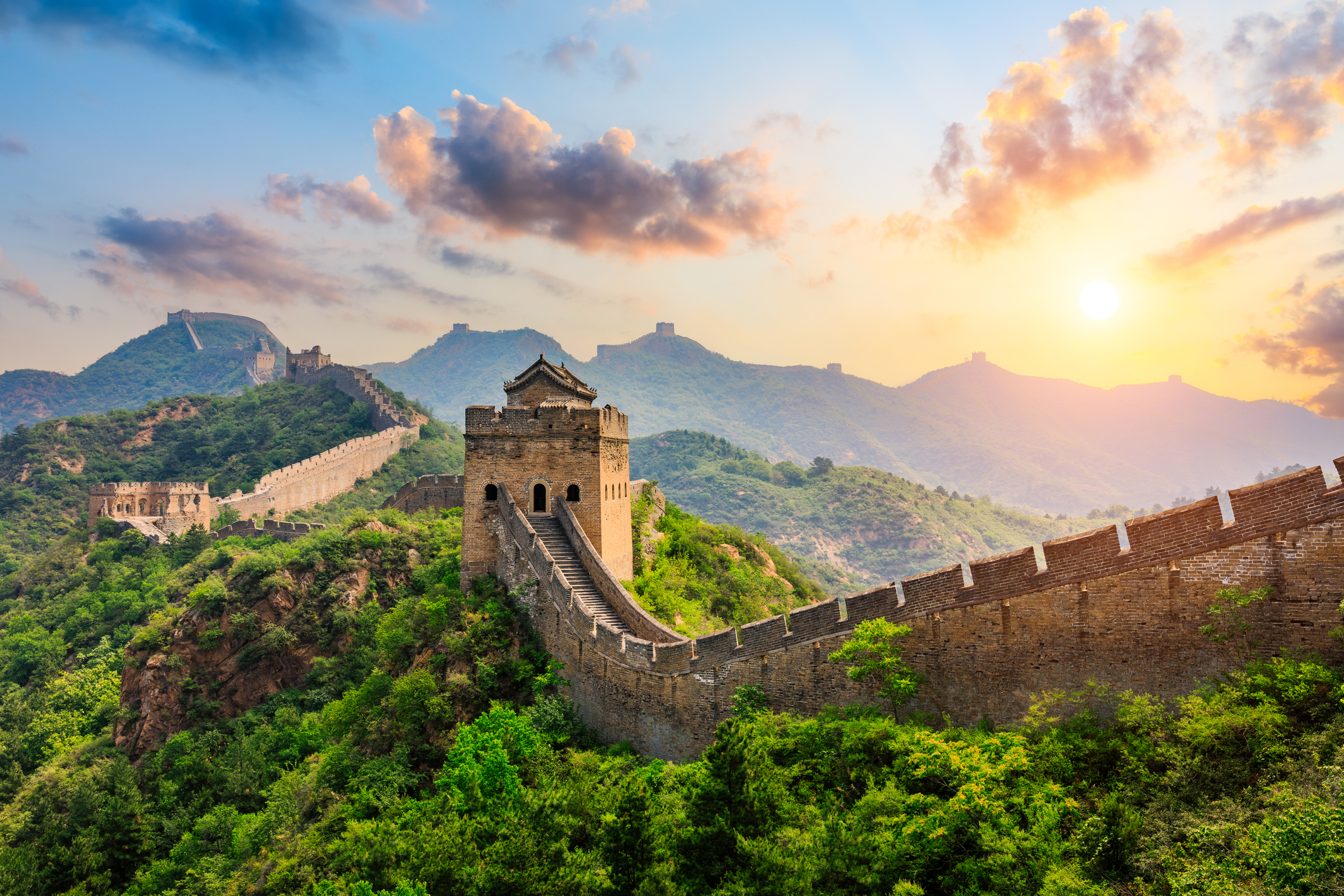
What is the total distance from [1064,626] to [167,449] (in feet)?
270

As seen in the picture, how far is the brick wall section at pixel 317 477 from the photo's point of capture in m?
51.4

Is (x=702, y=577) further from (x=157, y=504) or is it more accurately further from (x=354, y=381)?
(x=354, y=381)

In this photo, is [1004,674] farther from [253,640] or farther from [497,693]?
[253,640]

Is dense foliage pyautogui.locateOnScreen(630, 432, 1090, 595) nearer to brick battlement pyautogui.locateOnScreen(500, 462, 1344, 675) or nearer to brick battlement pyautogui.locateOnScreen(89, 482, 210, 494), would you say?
brick battlement pyautogui.locateOnScreen(89, 482, 210, 494)

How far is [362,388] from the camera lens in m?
69.4

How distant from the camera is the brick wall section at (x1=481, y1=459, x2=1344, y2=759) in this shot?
8.51m

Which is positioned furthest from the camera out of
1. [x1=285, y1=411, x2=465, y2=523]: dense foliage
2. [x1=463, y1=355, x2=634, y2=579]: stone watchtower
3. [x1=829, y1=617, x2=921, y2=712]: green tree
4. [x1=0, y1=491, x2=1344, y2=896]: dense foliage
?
[x1=285, y1=411, x2=465, y2=523]: dense foliage

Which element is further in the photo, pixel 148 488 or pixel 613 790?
pixel 148 488

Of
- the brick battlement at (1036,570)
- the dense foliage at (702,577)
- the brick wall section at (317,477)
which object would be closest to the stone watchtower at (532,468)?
the dense foliage at (702,577)

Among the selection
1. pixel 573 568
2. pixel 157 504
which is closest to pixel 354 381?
Answer: pixel 157 504

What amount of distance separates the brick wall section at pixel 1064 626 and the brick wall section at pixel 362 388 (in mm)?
57716

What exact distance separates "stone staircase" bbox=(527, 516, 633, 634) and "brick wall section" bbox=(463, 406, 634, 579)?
2.68ft

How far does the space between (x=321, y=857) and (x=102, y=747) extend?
68.2ft

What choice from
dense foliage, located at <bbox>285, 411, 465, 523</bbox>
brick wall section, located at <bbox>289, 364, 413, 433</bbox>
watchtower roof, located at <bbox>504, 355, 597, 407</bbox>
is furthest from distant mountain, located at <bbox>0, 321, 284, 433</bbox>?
watchtower roof, located at <bbox>504, 355, 597, 407</bbox>
